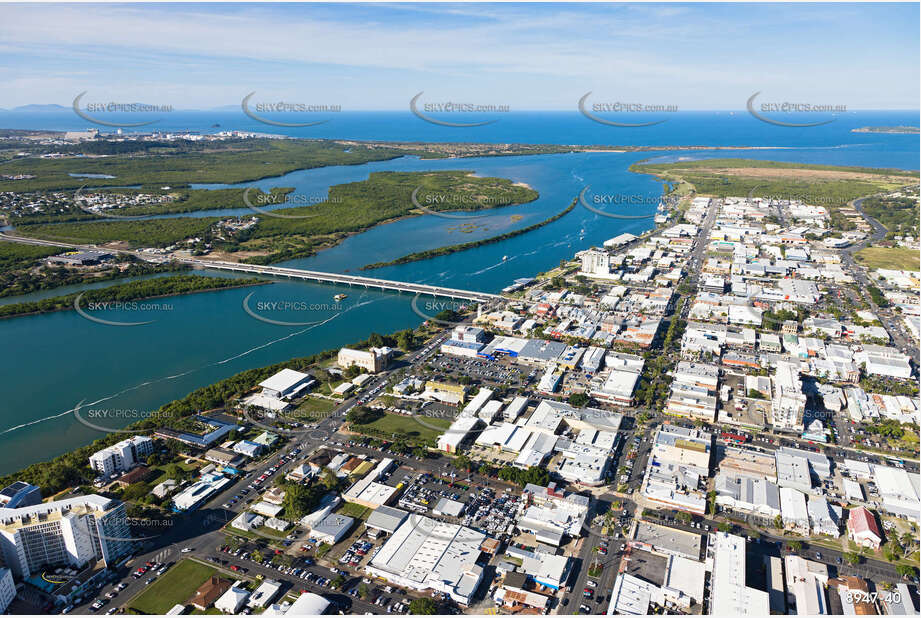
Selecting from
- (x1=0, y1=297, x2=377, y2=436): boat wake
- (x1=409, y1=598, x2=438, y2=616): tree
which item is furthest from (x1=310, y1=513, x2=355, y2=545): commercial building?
(x1=0, y1=297, x2=377, y2=436): boat wake

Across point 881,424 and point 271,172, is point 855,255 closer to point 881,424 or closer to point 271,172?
point 881,424

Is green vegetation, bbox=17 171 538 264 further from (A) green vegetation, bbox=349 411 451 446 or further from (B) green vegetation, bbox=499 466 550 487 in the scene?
(B) green vegetation, bbox=499 466 550 487

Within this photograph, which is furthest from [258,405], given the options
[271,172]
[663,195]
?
[271,172]

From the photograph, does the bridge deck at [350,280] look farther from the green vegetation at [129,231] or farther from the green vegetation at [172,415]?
the green vegetation at [172,415]

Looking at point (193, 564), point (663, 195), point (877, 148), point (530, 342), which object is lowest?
point (193, 564)

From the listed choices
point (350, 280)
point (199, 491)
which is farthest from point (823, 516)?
point (350, 280)
